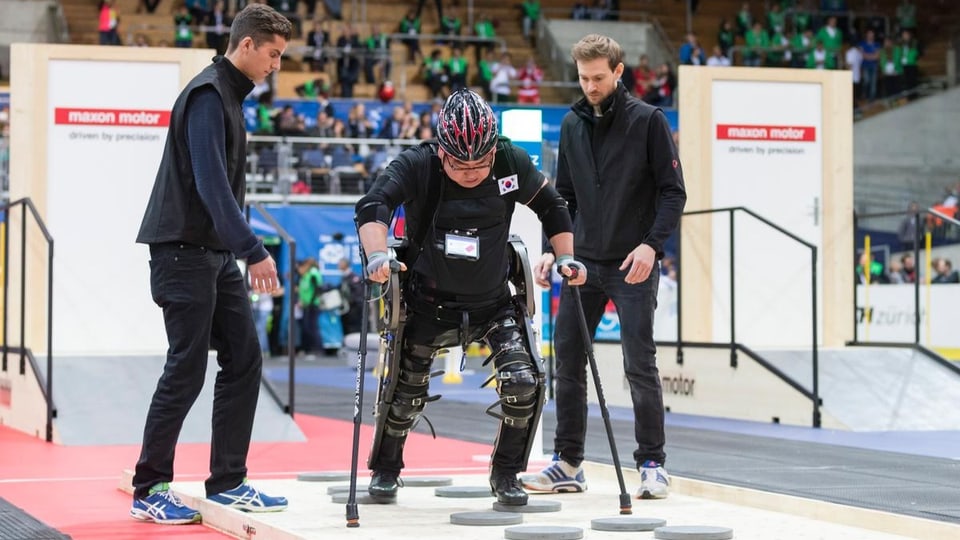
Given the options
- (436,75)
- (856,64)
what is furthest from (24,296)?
(856,64)

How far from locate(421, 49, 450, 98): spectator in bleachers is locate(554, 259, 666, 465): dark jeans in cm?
2019

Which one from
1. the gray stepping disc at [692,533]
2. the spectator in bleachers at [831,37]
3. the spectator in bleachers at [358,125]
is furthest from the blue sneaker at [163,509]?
the spectator in bleachers at [831,37]

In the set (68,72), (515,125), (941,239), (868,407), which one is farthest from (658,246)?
(941,239)

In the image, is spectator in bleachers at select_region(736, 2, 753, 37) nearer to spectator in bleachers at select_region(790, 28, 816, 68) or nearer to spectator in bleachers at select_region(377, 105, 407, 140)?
spectator in bleachers at select_region(790, 28, 816, 68)

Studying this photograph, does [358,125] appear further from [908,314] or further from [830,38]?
[908,314]

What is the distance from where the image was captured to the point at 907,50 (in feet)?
90.8

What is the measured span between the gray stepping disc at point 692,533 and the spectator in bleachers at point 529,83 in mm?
21750

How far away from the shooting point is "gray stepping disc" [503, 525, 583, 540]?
4.44 m

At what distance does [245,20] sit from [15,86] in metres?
5.28

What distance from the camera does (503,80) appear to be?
86.4ft

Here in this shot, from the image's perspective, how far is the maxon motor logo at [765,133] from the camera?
11969 mm

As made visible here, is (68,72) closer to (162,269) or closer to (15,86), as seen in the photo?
(15,86)

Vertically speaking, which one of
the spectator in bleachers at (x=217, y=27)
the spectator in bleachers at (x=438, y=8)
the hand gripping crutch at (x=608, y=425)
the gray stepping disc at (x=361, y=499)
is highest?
the spectator in bleachers at (x=438, y=8)

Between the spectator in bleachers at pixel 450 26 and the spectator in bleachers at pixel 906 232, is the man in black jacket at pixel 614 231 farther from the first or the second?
the spectator in bleachers at pixel 450 26
